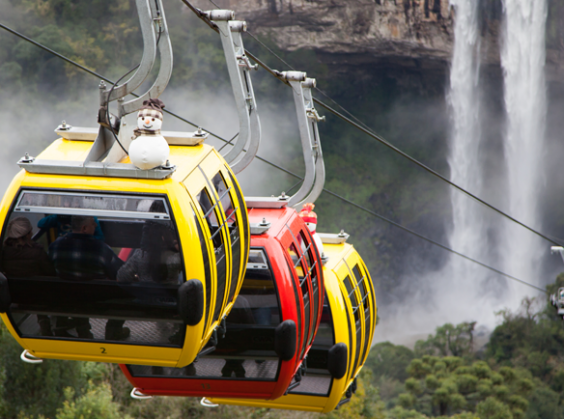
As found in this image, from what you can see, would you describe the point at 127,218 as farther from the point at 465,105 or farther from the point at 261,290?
the point at 465,105

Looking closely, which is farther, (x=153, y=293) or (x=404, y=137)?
(x=404, y=137)

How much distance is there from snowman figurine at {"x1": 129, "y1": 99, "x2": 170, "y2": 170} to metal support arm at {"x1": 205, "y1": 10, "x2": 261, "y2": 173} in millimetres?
1853

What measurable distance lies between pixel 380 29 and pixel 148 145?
4017 cm

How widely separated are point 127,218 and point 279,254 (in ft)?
4.54

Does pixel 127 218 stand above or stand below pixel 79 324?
above

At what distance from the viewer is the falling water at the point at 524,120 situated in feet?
129

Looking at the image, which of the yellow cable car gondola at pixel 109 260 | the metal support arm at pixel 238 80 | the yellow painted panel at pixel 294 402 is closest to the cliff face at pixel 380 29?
the metal support arm at pixel 238 80

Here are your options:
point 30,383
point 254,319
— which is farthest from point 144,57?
point 30,383

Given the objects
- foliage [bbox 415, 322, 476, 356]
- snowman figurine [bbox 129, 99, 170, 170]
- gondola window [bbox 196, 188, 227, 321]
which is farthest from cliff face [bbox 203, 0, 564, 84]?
snowman figurine [bbox 129, 99, 170, 170]

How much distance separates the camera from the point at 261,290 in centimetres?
453

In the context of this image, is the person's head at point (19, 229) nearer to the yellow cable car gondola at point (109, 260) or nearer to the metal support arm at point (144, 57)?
the yellow cable car gondola at point (109, 260)

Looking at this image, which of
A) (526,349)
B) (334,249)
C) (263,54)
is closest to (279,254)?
(334,249)

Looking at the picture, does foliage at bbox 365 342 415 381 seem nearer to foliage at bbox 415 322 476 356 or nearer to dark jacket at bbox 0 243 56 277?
foliage at bbox 415 322 476 356

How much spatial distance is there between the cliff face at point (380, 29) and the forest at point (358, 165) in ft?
4.30
